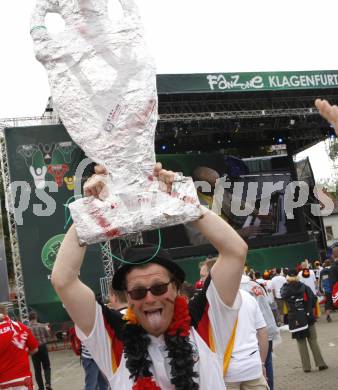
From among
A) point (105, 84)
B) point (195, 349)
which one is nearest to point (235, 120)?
point (105, 84)

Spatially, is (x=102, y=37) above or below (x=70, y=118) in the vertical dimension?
above

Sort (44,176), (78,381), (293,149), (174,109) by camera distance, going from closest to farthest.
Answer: (78,381)
(44,176)
(174,109)
(293,149)

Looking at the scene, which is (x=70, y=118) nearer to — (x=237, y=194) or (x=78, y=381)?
(x=78, y=381)

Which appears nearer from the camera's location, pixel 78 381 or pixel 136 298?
pixel 136 298

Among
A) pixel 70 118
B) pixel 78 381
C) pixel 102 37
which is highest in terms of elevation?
pixel 102 37

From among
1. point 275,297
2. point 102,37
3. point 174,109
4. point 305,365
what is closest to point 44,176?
point 174,109

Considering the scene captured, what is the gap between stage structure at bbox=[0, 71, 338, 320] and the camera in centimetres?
1730

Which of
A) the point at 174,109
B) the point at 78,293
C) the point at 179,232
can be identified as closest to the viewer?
the point at 78,293

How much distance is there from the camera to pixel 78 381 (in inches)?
439

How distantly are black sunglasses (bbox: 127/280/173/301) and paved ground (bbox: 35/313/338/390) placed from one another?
597 cm

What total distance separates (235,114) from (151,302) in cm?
1653

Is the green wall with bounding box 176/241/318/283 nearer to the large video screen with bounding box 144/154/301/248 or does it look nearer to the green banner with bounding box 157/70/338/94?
the large video screen with bounding box 144/154/301/248

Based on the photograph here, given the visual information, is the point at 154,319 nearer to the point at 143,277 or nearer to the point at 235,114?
the point at 143,277

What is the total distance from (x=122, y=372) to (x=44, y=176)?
1434cm
